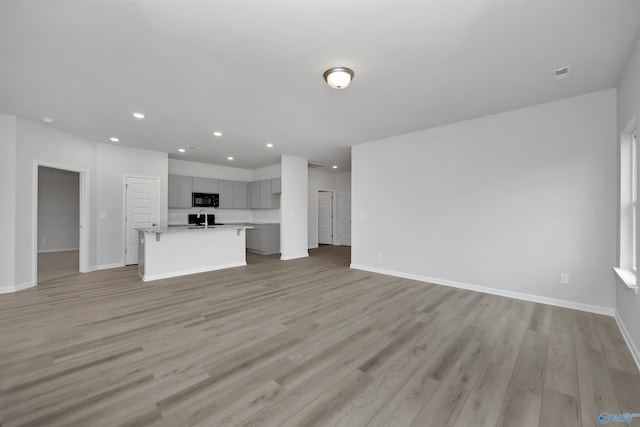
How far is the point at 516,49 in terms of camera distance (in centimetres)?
237

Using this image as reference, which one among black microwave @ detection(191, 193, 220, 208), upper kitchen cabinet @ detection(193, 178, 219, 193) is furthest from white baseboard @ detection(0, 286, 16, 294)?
upper kitchen cabinet @ detection(193, 178, 219, 193)

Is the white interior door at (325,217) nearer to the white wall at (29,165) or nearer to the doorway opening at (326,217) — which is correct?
the doorway opening at (326,217)

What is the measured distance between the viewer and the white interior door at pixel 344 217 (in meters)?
9.45

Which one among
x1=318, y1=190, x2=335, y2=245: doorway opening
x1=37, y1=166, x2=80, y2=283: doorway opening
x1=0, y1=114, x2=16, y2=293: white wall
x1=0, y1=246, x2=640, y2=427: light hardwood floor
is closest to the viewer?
x1=0, y1=246, x2=640, y2=427: light hardwood floor

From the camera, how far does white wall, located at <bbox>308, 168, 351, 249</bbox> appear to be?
905cm

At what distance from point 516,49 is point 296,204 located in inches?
211

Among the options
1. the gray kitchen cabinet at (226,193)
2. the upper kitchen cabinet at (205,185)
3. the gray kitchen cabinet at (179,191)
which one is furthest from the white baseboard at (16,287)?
the gray kitchen cabinet at (226,193)

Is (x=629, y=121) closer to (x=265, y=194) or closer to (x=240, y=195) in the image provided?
(x=265, y=194)

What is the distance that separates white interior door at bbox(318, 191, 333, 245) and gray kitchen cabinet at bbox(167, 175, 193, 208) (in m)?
4.39

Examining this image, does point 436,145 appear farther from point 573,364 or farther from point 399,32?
point 573,364

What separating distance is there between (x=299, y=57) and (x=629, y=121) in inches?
126

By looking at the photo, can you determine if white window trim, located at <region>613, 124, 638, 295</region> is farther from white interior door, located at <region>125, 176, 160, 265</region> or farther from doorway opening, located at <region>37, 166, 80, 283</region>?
doorway opening, located at <region>37, 166, 80, 283</region>

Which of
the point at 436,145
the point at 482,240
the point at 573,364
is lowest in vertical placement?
the point at 573,364

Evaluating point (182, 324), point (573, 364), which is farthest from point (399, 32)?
point (182, 324)
